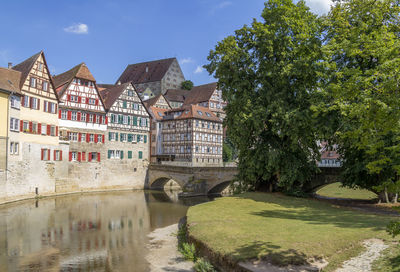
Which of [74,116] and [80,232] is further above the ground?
[74,116]

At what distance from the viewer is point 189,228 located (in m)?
15.9

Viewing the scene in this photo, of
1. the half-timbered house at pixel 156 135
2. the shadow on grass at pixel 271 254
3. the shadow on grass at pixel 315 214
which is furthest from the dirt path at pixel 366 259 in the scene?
the half-timbered house at pixel 156 135

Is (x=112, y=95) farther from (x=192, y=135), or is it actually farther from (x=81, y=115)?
(x=192, y=135)

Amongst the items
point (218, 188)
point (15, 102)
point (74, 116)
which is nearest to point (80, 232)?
point (15, 102)

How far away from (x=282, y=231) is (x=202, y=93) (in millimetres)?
56318

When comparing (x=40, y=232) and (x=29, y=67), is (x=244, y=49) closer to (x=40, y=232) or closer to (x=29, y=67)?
(x=40, y=232)

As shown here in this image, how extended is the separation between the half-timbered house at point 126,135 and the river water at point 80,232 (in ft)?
33.4

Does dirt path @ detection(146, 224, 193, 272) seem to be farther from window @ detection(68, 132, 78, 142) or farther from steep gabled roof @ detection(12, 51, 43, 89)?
window @ detection(68, 132, 78, 142)

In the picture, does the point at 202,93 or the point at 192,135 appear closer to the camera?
the point at 192,135

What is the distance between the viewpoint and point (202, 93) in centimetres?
6806

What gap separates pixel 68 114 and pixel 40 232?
22228 millimetres

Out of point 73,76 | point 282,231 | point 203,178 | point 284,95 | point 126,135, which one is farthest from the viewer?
point 126,135

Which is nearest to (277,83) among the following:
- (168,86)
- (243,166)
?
(243,166)

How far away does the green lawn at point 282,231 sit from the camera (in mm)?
10602
